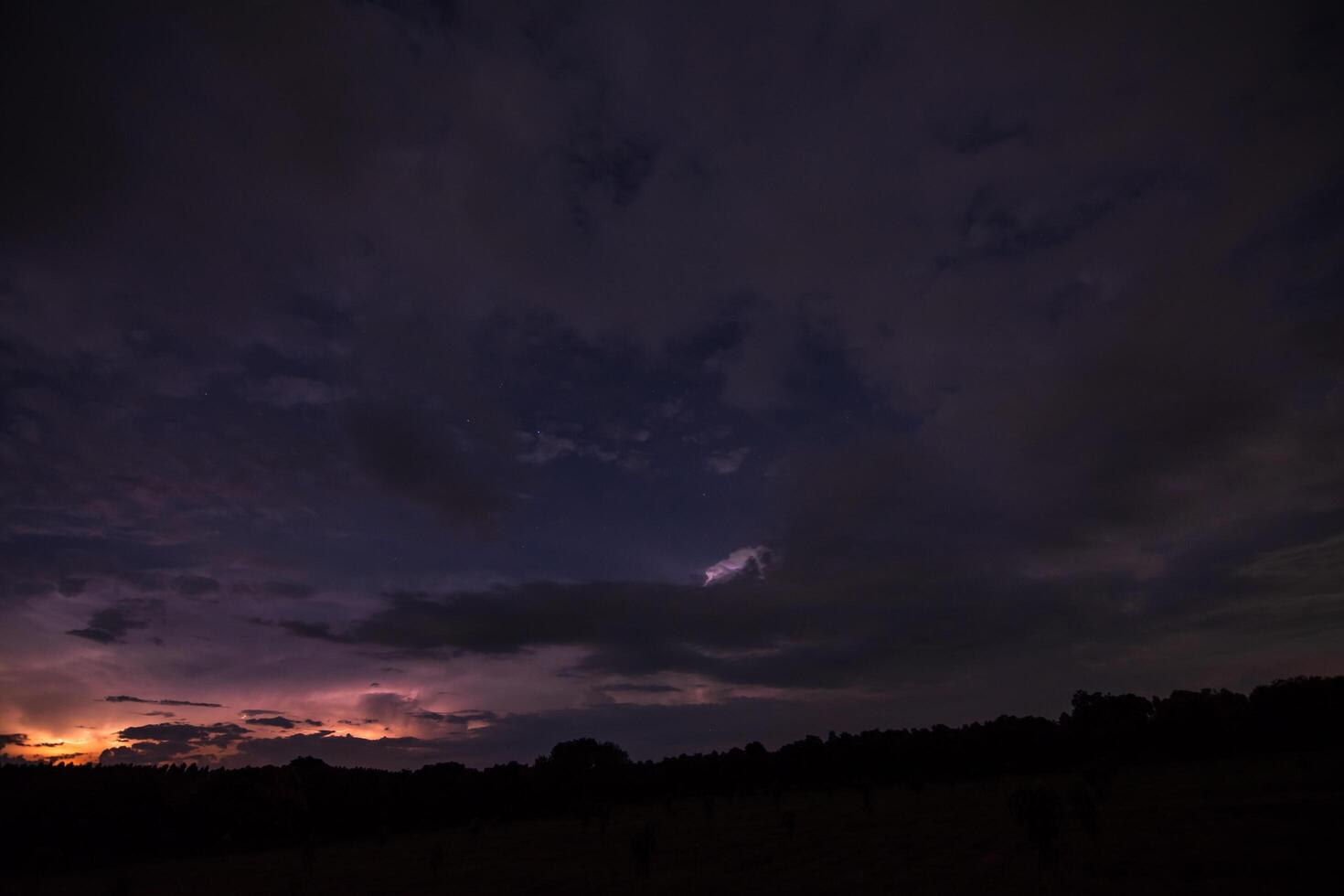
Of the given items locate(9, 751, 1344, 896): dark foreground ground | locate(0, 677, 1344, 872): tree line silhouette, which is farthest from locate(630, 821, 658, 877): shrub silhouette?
locate(0, 677, 1344, 872): tree line silhouette

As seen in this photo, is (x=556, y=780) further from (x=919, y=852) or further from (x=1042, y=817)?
(x=1042, y=817)

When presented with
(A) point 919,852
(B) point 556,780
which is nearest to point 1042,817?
(A) point 919,852

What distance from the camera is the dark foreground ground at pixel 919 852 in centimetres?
3247

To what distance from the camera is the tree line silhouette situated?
3866 inches

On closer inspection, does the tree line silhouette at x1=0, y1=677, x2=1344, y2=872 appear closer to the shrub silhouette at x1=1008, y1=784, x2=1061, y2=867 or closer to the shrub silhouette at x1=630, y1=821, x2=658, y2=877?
the shrub silhouette at x1=630, y1=821, x2=658, y2=877

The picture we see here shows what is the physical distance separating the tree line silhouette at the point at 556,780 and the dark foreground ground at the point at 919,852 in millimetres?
7083

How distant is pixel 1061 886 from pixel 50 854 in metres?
102

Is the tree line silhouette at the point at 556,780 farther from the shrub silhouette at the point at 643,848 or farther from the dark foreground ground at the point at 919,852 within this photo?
the shrub silhouette at the point at 643,848

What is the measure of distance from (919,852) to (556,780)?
10856 cm

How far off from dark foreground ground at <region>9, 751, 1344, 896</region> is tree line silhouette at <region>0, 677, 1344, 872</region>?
708 centimetres

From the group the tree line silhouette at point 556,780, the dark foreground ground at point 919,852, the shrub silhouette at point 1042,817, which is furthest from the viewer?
the tree line silhouette at point 556,780

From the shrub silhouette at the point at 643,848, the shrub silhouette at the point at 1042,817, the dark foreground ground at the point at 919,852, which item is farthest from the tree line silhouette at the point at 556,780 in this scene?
the shrub silhouette at the point at 1042,817

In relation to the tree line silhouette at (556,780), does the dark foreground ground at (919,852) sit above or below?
below

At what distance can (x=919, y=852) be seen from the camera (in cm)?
4419
